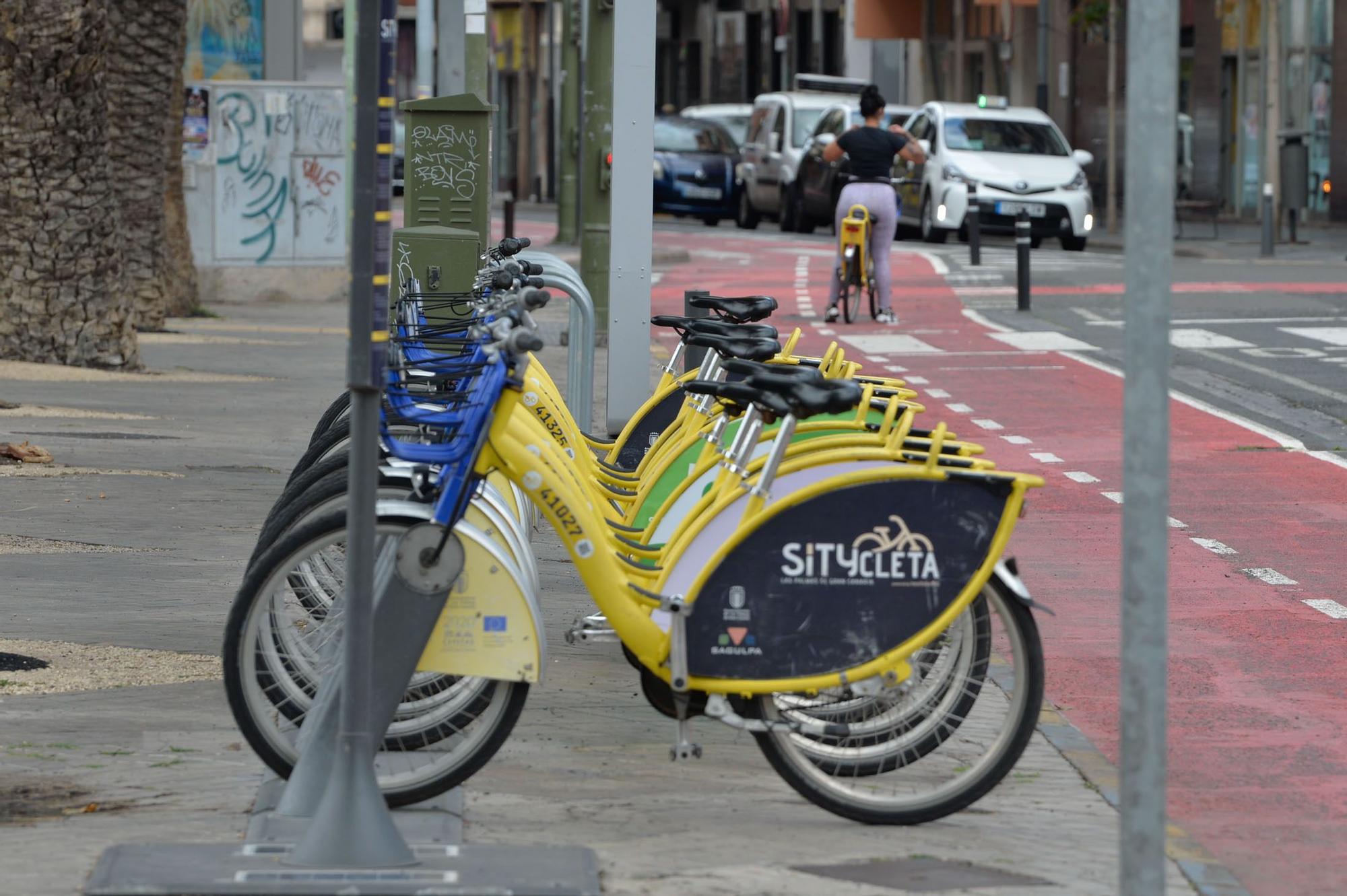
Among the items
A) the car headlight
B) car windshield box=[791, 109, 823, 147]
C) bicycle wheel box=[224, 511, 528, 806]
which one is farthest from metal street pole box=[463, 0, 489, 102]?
car windshield box=[791, 109, 823, 147]

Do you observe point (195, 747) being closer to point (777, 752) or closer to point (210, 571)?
point (777, 752)

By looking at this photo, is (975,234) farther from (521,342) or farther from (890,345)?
(521,342)

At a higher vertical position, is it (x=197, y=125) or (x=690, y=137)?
(x=690, y=137)

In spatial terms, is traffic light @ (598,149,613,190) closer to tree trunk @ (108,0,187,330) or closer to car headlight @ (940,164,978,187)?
tree trunk @ (108,0,187,330)

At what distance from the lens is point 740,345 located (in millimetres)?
6711

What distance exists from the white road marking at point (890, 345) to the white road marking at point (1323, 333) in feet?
9.84

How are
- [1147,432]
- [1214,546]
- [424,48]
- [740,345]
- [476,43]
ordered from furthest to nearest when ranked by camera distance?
[424,48], [476,43], [1214,546], [740,345], [1147,432]

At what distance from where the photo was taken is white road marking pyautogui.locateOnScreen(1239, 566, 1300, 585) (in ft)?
29.6

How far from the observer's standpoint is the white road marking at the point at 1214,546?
9.70 metres

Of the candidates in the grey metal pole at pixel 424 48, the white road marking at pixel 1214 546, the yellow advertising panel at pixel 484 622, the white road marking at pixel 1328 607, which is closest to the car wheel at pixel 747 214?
the grey metal pole at pixel 424 48

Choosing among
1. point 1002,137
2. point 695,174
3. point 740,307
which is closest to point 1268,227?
point 1002,137

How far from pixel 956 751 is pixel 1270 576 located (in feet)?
12.7

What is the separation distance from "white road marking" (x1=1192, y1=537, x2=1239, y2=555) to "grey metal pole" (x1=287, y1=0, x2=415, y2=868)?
5400 millimetres

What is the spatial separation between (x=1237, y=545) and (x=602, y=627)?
467cm
